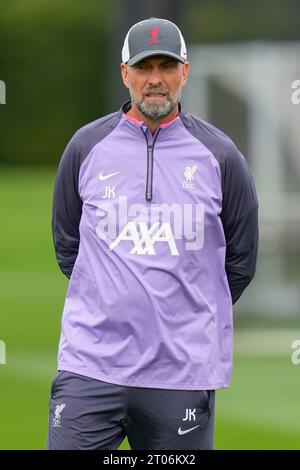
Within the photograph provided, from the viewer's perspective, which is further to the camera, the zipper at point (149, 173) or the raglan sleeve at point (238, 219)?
the raglan sleeve at point (238, 219)

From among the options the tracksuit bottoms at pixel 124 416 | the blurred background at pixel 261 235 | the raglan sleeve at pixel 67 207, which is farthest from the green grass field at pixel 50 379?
the tracksuit bottoms at pixel 124 416

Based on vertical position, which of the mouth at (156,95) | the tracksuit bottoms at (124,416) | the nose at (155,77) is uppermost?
the nose at (155,77)

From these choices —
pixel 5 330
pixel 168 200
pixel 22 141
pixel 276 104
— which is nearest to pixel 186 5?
pixel 276 104

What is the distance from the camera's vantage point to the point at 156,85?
4652 millimetres

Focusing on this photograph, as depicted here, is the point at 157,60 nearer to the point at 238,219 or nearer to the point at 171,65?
the point at 171,65

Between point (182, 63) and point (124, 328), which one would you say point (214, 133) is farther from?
point (124, 328)

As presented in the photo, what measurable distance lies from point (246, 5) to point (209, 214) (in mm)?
7721

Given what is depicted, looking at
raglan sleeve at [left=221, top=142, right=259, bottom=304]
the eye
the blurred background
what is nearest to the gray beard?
the eye

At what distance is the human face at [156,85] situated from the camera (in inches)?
183

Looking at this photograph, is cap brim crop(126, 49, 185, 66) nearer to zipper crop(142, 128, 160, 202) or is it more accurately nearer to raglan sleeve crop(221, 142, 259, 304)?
zipper crop(142, 128, 160, 202)

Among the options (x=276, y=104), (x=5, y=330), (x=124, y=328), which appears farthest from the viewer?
(x=5, y=330)

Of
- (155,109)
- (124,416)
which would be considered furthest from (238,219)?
(124,416)

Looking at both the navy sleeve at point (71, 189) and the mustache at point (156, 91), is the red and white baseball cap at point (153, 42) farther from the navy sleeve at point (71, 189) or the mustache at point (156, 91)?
the navy sleeve at point (71, 189)
